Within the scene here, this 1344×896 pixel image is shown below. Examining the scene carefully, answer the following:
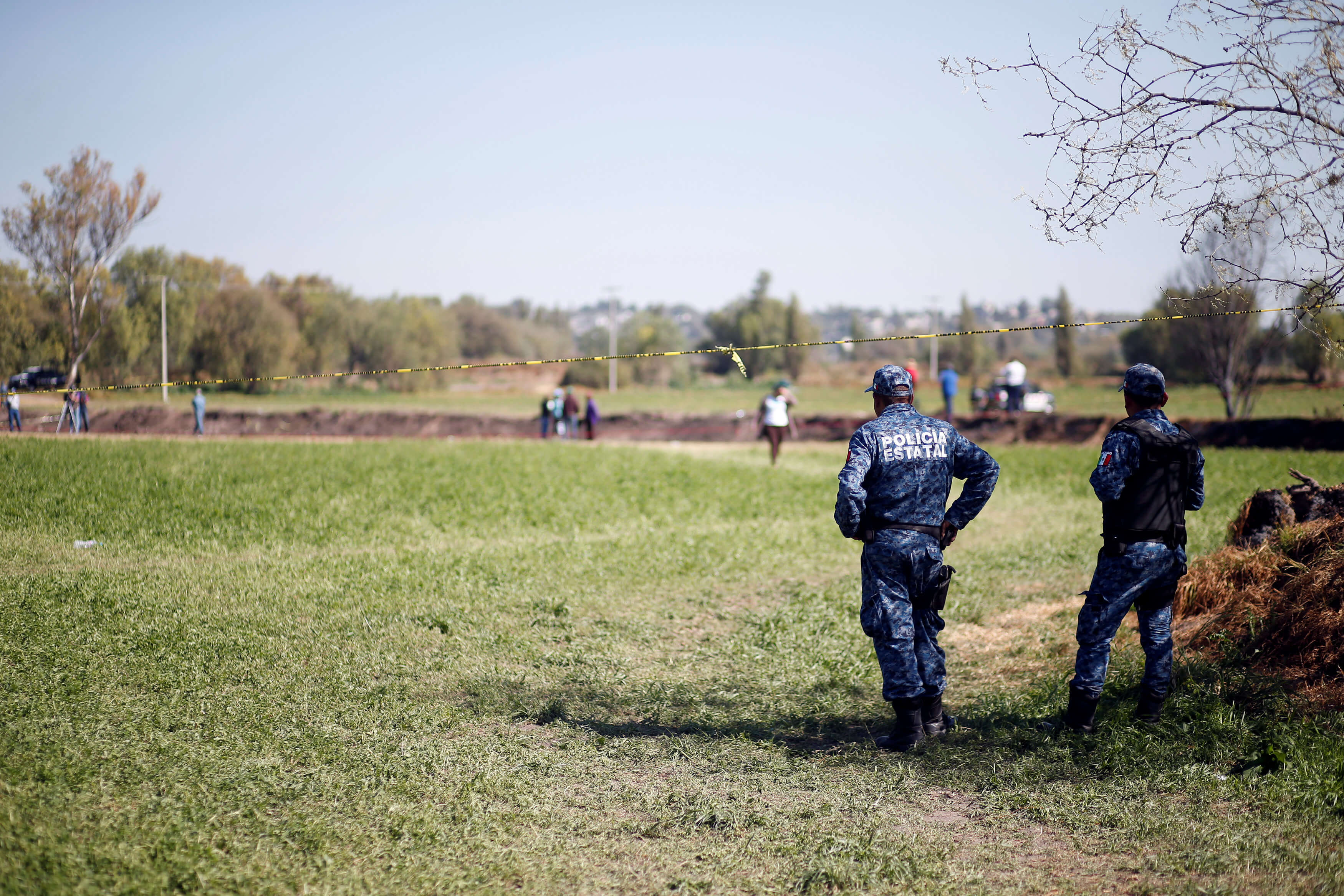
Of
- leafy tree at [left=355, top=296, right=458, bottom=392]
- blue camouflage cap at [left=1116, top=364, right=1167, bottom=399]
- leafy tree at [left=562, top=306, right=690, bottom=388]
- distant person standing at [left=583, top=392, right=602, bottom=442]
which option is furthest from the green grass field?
blue camouflage cap at [left=1116, top=364, right=1167, bottom=399]

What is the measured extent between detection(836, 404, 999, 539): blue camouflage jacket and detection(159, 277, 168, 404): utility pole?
26.6 metres

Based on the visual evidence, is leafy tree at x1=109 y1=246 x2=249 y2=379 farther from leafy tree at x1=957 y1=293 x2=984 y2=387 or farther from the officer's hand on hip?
leafy tree at x1=957 y1=293 x2=984 y2=387

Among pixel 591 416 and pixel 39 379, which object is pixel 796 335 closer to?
pixel 591 416

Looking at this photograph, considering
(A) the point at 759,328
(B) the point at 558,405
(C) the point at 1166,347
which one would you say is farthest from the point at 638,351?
(B) the point at 558,405

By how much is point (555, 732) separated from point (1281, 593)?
5.13 m

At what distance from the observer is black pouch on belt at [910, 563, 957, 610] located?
5305mm

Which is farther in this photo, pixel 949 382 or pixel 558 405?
pixel 558 405

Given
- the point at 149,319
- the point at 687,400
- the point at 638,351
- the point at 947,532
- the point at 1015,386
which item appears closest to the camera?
the point at 947,532

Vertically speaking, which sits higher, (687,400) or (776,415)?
(687,400)

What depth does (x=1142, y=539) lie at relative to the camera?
5.26 metres

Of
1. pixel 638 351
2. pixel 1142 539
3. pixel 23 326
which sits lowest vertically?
pixel 1142 539

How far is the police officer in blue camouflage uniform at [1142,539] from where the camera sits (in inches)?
207

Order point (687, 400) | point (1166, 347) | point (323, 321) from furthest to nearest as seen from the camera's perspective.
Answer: point (323, 321) → point (687, 400) → point (1166, 347)

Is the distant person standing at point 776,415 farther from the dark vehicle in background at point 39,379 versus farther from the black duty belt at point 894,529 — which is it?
the black duty belt at point 894,529
